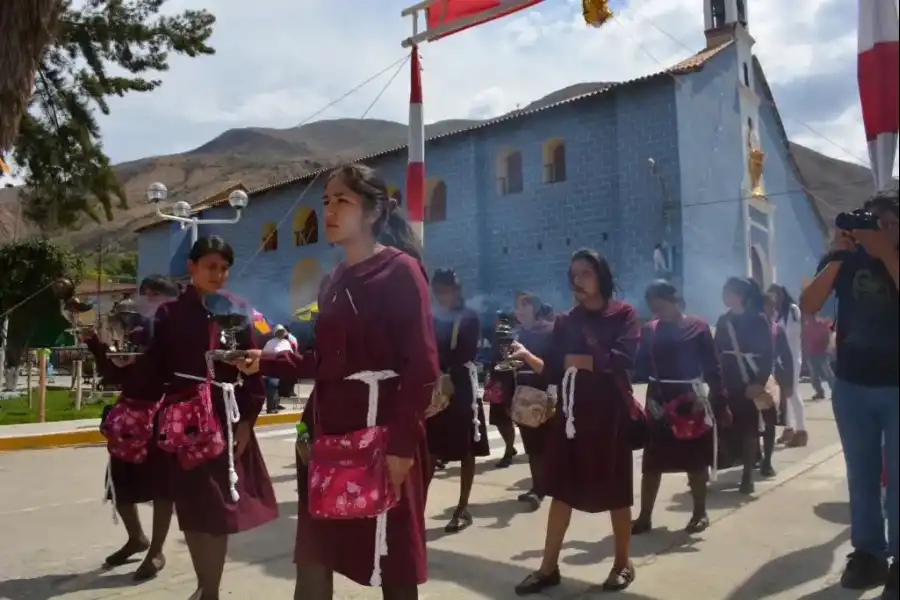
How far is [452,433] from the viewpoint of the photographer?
5172mm

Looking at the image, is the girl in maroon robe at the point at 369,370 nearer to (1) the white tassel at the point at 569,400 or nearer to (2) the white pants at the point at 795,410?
(1) the white tassel at the point at 569,400

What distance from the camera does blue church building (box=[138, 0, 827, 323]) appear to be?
1291cm

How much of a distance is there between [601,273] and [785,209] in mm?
9840

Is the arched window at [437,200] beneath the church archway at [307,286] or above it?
above

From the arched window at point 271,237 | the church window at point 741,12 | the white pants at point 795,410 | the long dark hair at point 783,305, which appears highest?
the church window at point 741,12

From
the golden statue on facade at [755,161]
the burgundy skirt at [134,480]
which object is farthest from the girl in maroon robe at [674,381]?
the golden statue on facade at [755,161]

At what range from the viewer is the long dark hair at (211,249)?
353 cm

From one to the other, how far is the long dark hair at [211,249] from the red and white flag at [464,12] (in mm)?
4294

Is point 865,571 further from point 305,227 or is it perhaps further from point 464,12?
point 305,227

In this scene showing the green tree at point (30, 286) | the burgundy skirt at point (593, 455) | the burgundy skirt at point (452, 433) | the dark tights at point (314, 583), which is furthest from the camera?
the green tree at point (30, 286)

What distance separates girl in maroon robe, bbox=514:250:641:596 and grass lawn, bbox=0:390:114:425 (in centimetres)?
1019

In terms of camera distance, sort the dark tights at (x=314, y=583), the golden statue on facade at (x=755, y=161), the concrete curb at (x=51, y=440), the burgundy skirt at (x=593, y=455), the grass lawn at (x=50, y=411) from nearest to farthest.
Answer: the dark tights at (x=314, y=583) < the burgundy skirt at (x=593, y=455) < the concrete curb at (x=51, y=440) < the grass lawn at (x=50, y=411) < the golden statue on facade at (x=755, y=161)

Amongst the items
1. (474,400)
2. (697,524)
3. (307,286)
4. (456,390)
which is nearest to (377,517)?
(307,286)

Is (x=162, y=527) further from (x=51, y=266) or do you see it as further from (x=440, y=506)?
(x=51, y=266)
